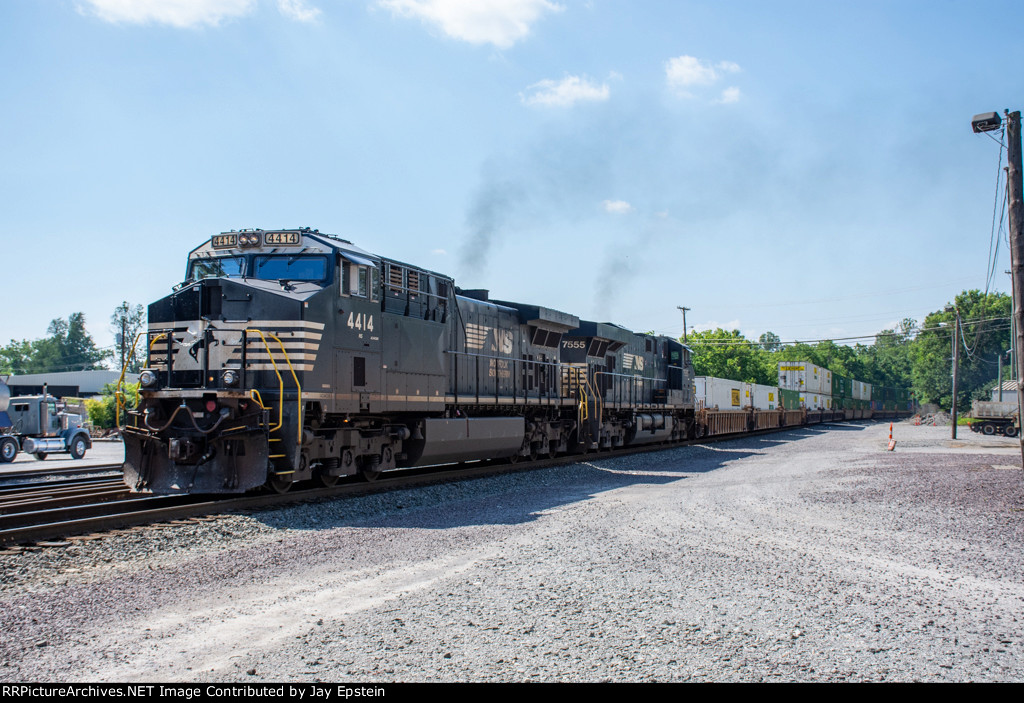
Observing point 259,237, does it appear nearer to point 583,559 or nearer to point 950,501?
point 583,559

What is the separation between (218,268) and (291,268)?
1.09m

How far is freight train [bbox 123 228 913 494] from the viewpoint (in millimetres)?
9219

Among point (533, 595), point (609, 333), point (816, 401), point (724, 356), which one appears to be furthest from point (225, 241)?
point (724, 356)

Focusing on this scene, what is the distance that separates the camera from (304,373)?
9656 mm

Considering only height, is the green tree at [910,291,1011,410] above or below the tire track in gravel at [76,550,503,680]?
above

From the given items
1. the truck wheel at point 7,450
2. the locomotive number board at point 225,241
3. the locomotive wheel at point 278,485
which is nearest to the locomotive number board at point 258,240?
the locomotive number board at point 225,241

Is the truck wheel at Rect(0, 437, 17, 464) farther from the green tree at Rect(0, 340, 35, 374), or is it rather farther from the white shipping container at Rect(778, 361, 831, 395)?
the green tree at Rect(0, 340, 35, 374)

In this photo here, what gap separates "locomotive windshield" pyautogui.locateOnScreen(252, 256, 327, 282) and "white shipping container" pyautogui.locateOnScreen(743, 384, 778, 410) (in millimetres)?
31657

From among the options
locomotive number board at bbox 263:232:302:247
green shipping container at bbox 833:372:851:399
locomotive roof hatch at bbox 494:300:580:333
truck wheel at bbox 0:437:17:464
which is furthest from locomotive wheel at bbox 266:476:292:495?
green shipping container at bbox 833:372:851:399

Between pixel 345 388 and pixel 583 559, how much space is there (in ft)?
16.5

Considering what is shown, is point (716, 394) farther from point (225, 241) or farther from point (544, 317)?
point (225, 241)

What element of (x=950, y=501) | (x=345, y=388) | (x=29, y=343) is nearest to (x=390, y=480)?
(x=345, y=388)

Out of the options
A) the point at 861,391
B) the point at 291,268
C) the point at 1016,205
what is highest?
the point at 1016,205

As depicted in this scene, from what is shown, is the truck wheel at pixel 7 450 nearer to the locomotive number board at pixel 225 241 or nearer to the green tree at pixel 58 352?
the locomotive number board at pixel 225 241
